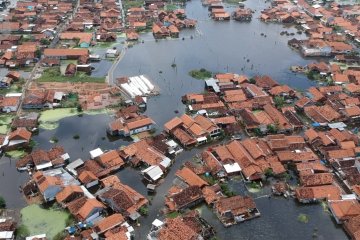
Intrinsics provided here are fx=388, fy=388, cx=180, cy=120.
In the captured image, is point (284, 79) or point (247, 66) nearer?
point (284, 79)

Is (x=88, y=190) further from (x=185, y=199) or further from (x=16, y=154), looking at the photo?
(x=16, y=154)

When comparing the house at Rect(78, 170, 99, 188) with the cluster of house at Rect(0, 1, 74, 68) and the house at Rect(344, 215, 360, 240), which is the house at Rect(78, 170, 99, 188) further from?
the cluster of house at Rect(0, 1, 74, 68)

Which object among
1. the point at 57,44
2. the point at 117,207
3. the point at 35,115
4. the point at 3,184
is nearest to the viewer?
the point at 117,207

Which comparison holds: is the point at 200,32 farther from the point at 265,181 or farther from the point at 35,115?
the point at 265,181

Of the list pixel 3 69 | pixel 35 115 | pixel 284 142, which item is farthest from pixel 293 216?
pixel 3 69

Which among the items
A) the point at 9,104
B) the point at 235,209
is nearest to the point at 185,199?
the point at 235,209

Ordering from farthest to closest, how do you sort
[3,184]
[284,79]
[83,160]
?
[284,79]
[83,160]
[3,184]

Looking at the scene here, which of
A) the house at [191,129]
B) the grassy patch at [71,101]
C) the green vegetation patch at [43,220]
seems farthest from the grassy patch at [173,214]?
the grassy patch at [71,101]
